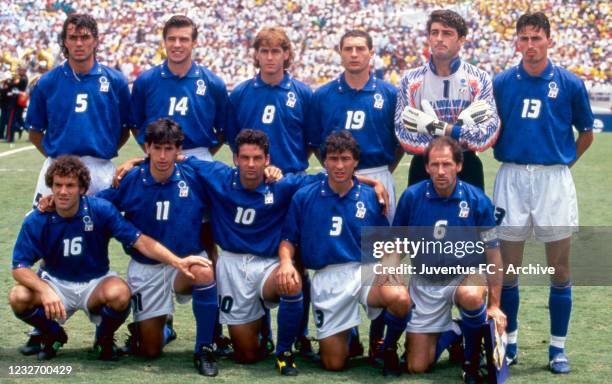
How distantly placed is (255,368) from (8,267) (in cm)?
344

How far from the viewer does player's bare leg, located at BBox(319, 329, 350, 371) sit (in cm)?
579

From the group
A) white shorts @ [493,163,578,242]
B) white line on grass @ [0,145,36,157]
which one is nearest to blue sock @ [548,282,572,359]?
white shorts @ [493,163,578,242]

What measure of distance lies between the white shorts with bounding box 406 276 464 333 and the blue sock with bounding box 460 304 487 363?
0.88 ft

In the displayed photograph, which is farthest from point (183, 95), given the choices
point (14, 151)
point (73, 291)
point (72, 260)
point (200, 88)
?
point (14, 151)

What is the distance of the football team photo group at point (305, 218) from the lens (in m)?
5.72

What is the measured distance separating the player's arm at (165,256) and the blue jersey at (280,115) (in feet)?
2.84

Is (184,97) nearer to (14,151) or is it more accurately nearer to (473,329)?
(473,329)

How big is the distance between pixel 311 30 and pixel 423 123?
88.7ft

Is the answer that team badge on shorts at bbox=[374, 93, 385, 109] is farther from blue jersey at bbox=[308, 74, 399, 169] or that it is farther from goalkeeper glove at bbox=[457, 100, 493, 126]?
goalkeeper glove at bbox=[457, 100, 493, 126]

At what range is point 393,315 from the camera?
565 centimetres

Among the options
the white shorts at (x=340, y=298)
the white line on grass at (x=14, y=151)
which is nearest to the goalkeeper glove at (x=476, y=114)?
the white shorts at (x=340, y=298)

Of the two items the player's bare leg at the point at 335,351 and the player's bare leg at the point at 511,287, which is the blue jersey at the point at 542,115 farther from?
the player's bare leg at the point at 335,351

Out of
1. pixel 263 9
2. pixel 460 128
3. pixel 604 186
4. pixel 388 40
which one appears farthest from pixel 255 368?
pixel 263 9

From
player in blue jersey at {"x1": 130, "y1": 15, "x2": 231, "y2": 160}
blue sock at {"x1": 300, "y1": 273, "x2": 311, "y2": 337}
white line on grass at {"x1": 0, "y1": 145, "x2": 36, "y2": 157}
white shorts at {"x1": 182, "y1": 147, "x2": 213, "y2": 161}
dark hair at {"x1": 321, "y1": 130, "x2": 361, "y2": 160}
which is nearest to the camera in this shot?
dark hair at {"x1": 321, "y1": 130, "x2": 361, "y2": 160}
